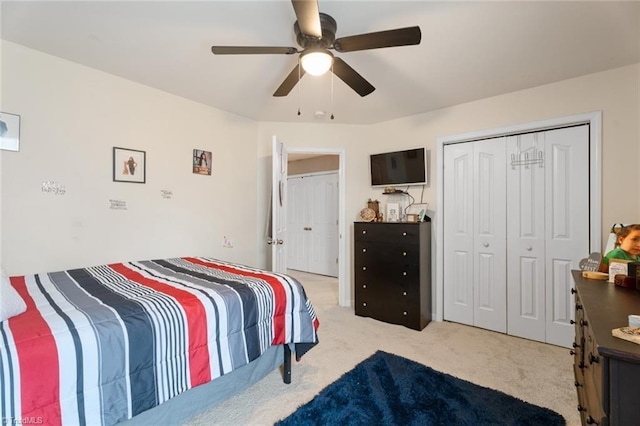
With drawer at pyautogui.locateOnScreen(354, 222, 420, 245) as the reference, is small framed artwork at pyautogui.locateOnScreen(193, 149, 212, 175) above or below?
above

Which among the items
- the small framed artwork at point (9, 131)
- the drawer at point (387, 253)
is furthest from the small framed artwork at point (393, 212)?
the small framed artwork at point (9, 131)

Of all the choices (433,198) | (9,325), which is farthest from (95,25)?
(433,198)

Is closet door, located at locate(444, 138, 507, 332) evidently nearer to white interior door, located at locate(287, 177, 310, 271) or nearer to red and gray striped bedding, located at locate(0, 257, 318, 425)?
red and gray striped bedding, located at locate(0, 257, 318, 425)

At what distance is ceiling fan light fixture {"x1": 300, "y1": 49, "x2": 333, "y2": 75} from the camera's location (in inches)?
68.1

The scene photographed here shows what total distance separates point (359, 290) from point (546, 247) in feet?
6.29

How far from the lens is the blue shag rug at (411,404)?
170 cm

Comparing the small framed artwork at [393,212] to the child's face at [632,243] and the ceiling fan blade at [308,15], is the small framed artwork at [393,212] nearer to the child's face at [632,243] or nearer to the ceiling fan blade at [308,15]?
the child's face at [632,243]

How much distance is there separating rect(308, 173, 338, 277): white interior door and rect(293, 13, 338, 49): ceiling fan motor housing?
12.5 ft

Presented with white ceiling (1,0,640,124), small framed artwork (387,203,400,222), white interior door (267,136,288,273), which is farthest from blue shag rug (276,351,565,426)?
white ceiling (1,0,640,124)

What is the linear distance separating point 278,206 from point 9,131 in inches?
85.7

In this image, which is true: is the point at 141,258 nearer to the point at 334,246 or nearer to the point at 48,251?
the point at 48,251

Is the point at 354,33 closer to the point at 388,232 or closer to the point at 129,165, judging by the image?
the point at 388,232

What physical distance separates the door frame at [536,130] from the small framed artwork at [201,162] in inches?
101

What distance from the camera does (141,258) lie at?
280 centimetres
